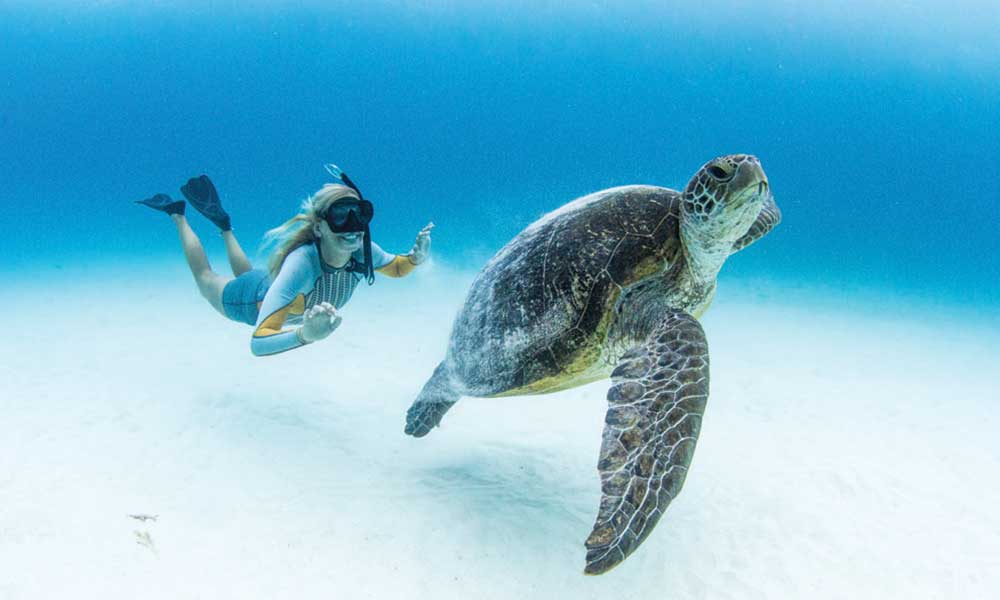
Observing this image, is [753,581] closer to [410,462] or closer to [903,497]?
[903,497]

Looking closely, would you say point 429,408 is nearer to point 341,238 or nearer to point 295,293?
→ point 295,293

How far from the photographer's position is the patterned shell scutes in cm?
272

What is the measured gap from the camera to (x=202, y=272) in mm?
5637

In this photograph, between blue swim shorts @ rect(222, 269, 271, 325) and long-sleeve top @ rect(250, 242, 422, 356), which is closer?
long-sleeve top @ rect(250, 242, 422, 356)

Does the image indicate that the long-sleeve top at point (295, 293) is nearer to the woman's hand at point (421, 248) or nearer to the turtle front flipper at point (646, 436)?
the woman's hand at point (421, 248)

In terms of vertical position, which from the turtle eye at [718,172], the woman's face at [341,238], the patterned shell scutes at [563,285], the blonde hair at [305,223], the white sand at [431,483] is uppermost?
the blonde hair at [305,223]

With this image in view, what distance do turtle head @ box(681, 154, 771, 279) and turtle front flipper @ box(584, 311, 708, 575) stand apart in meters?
0.59

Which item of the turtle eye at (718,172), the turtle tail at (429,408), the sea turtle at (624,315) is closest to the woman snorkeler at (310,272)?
the turtle tail at (429,408)

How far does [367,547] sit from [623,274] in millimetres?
2213

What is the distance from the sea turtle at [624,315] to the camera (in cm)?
199

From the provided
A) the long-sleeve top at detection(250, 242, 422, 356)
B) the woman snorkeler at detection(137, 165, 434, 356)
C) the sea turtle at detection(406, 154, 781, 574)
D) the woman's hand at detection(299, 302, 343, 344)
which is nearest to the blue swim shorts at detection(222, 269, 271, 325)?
the woman snorkeler at detection(137, 165, 434, 356)

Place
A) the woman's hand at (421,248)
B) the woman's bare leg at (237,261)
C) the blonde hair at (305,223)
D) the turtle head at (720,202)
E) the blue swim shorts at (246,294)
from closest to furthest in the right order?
the turtle head at (720,202)
the blonde hair at (305,223)
the blue swim shorts at (246,294)
the woman's hand at (421,248)
the woman's bare leg at (237,261)

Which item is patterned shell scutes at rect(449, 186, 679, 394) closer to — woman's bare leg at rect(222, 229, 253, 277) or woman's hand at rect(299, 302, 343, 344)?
woman's hand at rect(299, 302, 343, 344)

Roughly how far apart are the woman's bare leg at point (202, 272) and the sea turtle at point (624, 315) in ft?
11.1
